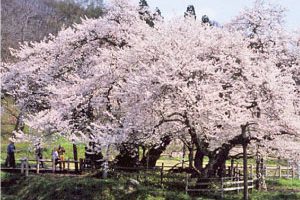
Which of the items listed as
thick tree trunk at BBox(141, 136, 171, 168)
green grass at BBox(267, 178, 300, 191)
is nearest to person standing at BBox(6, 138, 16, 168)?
thick tree trunk at BBox(141, 136, 171, 168)

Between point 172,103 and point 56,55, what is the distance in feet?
28.1

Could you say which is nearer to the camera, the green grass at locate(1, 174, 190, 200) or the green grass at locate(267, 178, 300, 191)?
the green grass at locate(1, 174, 190, 200)

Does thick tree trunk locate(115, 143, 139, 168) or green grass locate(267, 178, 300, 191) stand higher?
thick tree trunk locate(115, 143, 139, 168)

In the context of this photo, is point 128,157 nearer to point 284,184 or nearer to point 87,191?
point 87,191

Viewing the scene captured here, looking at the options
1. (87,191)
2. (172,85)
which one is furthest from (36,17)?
(172,85)

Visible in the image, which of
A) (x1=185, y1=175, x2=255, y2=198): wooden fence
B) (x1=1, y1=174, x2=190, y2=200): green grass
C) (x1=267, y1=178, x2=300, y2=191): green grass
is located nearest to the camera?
(x1=1, y1=174, x2=190, y2=200): green grass

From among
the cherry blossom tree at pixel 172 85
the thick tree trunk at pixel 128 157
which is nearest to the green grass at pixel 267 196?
the cherry blossom tree at pixel 172 85

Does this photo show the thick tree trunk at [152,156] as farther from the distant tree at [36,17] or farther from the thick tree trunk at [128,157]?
the distant tree at [36,17]

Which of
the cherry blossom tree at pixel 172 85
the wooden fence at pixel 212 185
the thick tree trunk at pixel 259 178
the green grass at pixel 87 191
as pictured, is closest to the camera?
the cherry blossom tree at pixel 172 85

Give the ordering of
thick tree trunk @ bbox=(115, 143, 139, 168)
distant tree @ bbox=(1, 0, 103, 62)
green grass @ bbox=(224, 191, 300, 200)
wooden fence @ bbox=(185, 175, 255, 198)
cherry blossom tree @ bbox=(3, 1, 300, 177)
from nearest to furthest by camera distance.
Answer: cherry blossom tree @ bbox=(3, 1, 300, 177)
wooden fence @ bbox=(185, 175, 255, 198)
green grass @ bbox=(224, 191, 300, 200)
thick tree trunk @ bbox=(115, 143, 139, 168)
distant tree @ bbox=(1, 0, 103, 62)

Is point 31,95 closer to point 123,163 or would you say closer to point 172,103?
point 123,163

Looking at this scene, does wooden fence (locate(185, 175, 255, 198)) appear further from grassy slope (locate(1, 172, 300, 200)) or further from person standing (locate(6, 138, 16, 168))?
person standing (locate(6, 138, 16, 168))

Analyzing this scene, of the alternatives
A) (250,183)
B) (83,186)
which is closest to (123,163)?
(83,186)

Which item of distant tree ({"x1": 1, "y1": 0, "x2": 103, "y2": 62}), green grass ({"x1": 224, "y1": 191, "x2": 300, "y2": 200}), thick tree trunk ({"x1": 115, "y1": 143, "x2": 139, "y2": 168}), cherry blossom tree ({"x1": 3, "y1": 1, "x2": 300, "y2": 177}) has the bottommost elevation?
green grass ({"x1": 224, "y1": 191, "x2": 300, "y2": 200})
